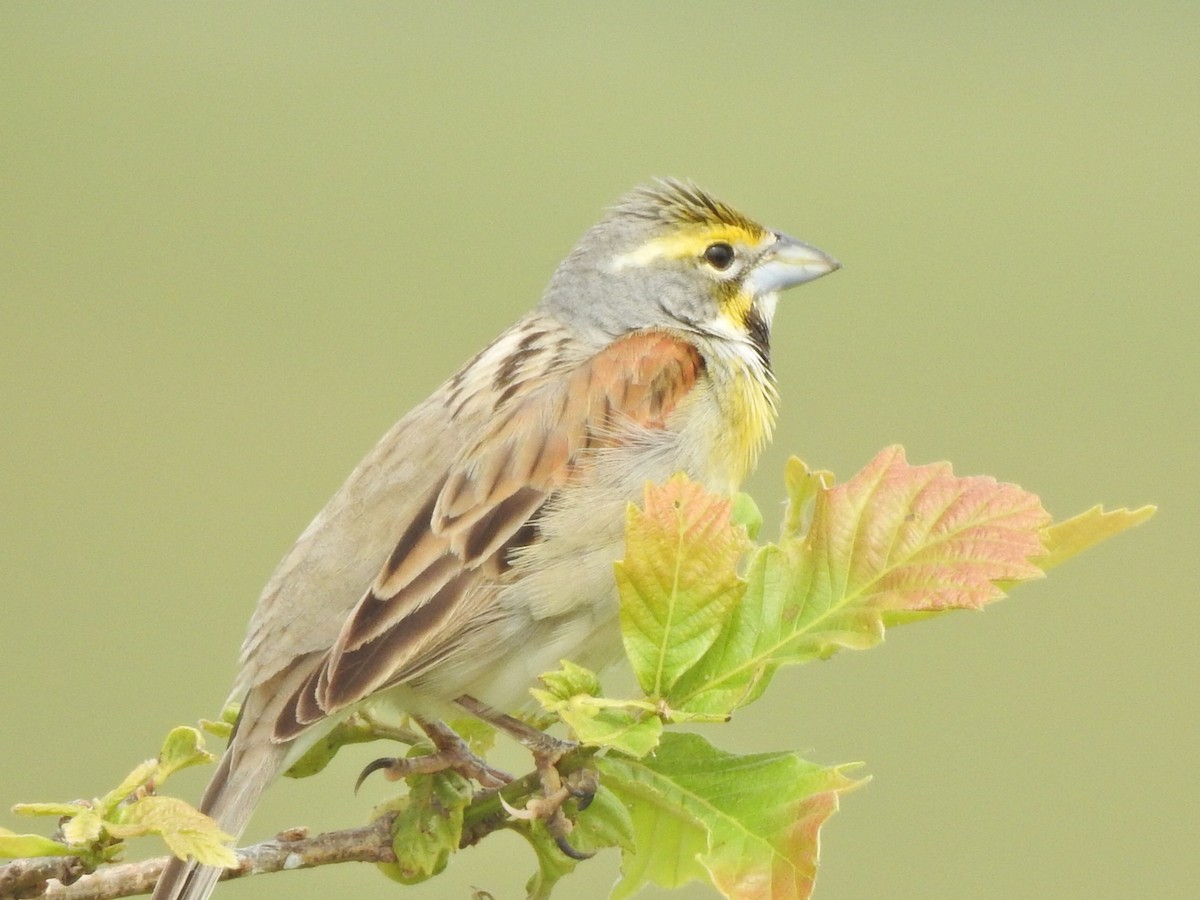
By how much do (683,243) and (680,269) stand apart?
0.19ft

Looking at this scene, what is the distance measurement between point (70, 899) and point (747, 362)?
6.16ft

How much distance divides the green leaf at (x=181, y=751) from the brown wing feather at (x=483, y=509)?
60 cm

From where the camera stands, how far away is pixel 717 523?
1516 millimetres

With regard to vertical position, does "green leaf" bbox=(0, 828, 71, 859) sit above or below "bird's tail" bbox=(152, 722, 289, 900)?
above

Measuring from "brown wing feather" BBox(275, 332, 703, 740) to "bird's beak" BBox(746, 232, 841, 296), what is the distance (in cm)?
43

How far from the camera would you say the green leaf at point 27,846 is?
1359mm

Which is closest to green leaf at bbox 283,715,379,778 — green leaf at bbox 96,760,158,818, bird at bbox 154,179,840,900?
bird at bbox 154,179,840,900

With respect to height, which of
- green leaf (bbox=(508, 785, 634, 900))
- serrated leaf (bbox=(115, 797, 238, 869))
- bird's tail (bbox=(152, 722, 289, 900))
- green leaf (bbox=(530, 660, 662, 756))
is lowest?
bird's tail (bbox=(152, 722, 289, 900))

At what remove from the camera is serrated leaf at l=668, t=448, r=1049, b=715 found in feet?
4.83

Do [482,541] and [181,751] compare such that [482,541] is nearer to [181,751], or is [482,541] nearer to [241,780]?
[241,780]

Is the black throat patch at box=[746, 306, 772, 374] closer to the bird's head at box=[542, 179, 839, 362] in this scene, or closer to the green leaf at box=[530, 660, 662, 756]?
the bird's head at box=[542, 179, 839, 362]

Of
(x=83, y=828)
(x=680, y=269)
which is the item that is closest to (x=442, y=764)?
(x=83, y=828)

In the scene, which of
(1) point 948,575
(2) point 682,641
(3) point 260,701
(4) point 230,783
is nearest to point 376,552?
(3) point 260,701

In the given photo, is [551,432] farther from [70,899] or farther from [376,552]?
[70,899]
